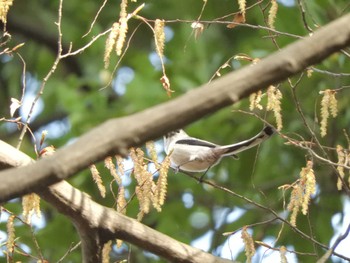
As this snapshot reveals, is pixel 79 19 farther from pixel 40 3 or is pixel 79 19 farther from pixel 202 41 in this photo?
pixel 202 41

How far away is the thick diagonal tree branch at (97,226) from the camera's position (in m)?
3.18

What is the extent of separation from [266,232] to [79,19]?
3.20 m

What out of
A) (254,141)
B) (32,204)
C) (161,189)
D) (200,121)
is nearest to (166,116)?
(161,189)

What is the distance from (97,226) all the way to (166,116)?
1329 mm

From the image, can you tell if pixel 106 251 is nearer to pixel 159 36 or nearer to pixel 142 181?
pixel 142 181

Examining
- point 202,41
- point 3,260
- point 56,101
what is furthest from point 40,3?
point 3,260

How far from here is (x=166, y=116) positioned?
2.01 metres

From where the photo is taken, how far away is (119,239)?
3344 mm

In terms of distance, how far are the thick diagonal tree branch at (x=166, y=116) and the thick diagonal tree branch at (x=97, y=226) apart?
112 centimetres

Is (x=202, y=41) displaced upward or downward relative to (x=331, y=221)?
upward

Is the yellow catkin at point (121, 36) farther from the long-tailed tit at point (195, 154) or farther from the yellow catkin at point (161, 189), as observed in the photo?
the long-tailed tit at point (195, 154)

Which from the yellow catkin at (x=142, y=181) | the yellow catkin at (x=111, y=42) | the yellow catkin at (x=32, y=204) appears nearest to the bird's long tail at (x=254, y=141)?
the yellow catkin at (x=142, y=181)

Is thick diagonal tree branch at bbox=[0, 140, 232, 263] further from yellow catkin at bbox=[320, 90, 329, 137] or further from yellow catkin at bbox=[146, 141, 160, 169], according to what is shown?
yellow catkin at bbox=[320, 90, 329, 137]

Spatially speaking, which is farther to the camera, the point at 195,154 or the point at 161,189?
the point at 195,154
